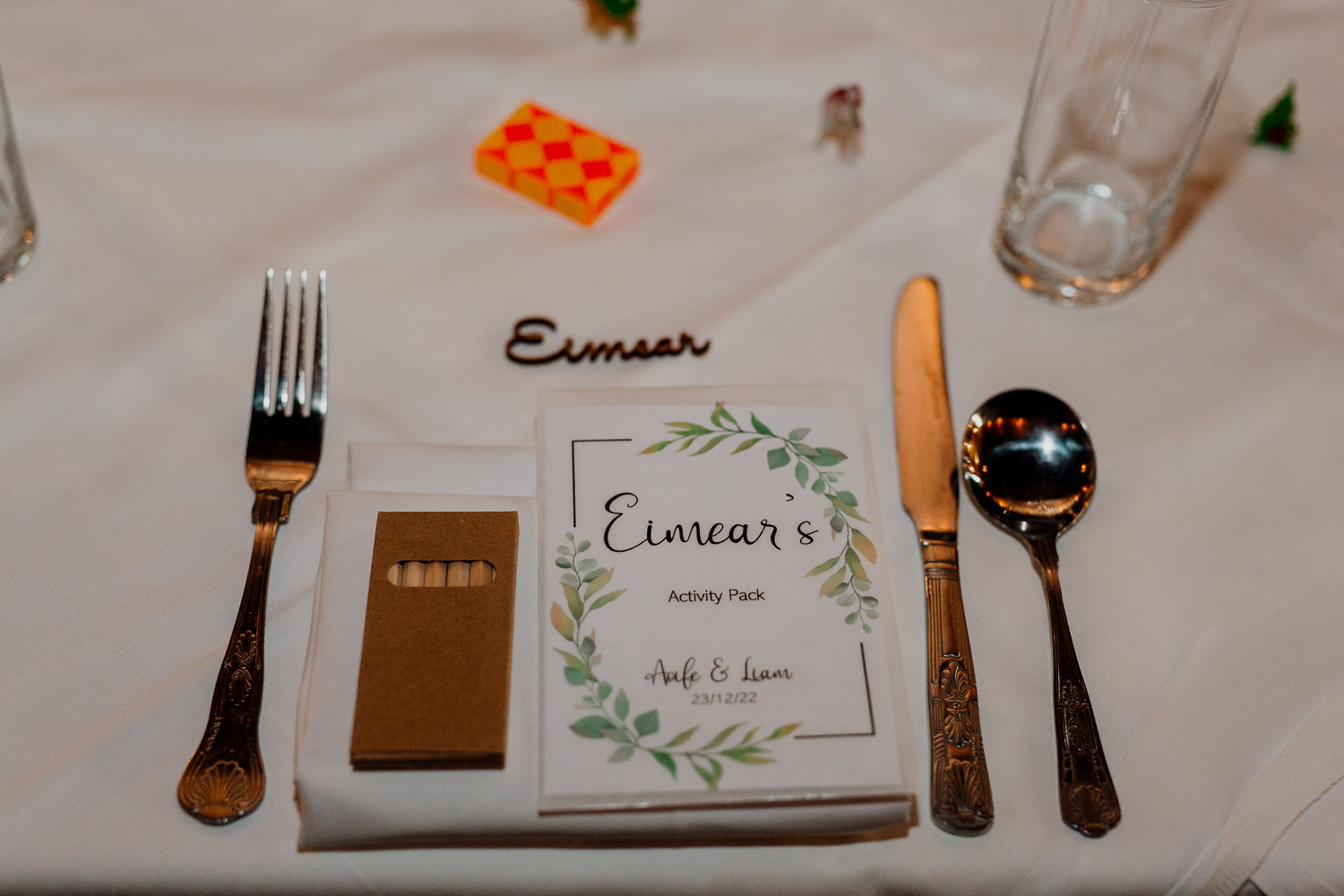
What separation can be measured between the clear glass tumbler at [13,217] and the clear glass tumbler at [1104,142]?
0.89m

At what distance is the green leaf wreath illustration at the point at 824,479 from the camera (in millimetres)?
668

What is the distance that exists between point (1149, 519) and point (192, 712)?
721mm

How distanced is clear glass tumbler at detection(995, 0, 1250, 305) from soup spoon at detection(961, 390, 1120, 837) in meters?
0.18

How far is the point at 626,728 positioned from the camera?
1.98ft

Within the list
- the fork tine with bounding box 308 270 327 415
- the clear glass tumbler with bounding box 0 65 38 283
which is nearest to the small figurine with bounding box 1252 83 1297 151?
the fork tine with bounding box 308 270 327 415

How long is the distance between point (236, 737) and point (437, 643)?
139mm

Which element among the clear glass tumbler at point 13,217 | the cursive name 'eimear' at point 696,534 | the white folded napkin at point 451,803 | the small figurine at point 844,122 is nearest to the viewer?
the white folded napkin at point 451,803

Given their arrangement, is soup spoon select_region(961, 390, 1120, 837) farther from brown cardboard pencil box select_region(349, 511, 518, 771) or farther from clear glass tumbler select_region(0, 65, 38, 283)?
clear glass tumbler select_region(0, 65, 38, 283)

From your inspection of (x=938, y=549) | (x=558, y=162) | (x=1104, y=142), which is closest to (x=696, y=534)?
(x=938, y=549)

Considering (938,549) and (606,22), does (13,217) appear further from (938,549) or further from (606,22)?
Answer: (938,549)

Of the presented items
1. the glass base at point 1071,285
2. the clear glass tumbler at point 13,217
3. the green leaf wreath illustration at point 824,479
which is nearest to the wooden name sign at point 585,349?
the green leaf wreath illustration at point 824,479

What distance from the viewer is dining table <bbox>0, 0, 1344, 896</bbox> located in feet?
2.00

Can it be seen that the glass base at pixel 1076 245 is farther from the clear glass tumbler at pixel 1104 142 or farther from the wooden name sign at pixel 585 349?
the wooden name sign at pixel 585 349

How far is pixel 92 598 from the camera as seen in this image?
68 cm
